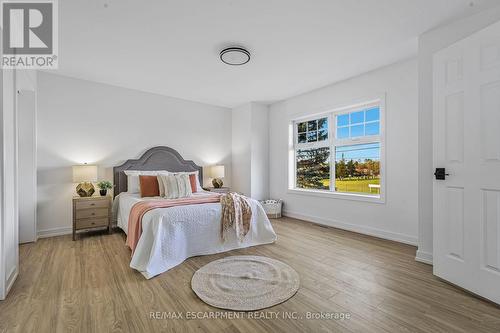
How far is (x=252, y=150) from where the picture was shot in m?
5.18

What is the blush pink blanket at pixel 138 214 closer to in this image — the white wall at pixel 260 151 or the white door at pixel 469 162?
the white wall at pixel 260 151

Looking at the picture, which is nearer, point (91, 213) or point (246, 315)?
point (246, 315)

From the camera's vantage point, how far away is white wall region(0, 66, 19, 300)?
190 cm

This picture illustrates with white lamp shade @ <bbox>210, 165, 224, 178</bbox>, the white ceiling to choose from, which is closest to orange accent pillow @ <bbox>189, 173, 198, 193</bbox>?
white lamp shade @ <bbox>210, 165, 224, 178</bbox>

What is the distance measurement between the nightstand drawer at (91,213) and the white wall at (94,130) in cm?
48

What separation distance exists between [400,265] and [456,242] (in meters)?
0.61

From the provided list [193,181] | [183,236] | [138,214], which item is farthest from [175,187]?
[183,236]

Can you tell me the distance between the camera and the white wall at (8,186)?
190cm

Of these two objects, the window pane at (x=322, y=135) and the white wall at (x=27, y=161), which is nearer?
the white wall at (x=27, y=161)

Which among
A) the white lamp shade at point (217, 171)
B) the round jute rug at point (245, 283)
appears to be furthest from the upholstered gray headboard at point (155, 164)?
the round jute rug at point (245, 283)

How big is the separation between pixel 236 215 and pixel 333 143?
2397 mm

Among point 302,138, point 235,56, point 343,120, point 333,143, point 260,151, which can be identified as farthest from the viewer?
point 260,151

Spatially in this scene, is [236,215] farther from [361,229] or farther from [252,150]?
[252,150]

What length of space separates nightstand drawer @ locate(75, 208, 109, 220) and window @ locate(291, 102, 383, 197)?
139 inches
